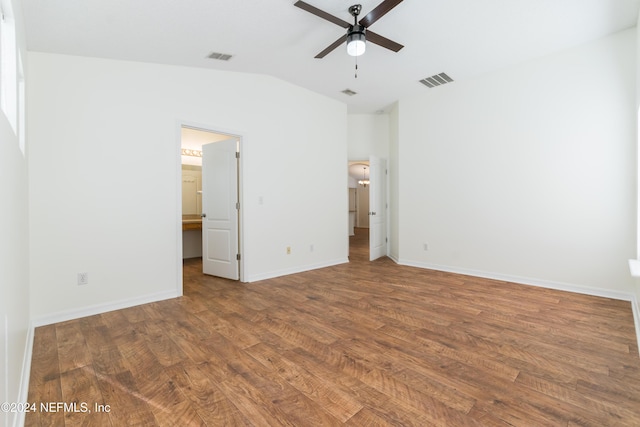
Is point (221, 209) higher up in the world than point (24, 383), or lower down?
higher up

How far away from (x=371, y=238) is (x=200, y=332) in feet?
12.5

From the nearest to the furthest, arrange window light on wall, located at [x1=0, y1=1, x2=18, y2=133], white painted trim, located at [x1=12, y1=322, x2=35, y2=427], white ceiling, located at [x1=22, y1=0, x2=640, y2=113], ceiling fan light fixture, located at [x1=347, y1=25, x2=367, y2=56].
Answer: white painted trim, located at [x1=12, y1=322, x2=35, y2=427] → window light on wall, located at [x1=0, y1=1, x2=18, y2=133] → white ceiling, located at [x1=22, y1=0, x2=640, y2=113] → ceiling fan light fixture, located at [x1=347, y1=25, x2=367, y2=56]

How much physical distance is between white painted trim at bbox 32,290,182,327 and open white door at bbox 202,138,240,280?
969 mm

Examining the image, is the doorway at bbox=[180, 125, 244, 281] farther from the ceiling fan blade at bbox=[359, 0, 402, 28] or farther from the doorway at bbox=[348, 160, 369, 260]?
the doorway at bbox=[348, 160, 369, 260]

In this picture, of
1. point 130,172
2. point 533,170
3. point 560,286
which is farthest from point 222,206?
point 560,286

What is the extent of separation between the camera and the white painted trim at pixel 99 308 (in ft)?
9.39

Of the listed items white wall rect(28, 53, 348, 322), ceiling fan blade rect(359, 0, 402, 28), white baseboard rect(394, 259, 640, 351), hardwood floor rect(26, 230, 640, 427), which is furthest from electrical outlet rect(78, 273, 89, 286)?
white baseboard rect(394, 259, 640, 351)

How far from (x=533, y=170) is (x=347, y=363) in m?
3.67

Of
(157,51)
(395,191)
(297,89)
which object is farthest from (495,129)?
(157,51)

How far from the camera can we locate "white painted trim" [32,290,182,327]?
9.39 feet

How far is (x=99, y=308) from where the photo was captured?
123 inches

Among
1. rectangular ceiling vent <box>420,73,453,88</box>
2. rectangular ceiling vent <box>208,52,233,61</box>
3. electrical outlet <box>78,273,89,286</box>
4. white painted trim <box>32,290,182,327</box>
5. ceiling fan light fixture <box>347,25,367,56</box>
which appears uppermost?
rectangular ceiling vent <box>420,73,453,88</box>

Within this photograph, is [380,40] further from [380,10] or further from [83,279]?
[83,279]

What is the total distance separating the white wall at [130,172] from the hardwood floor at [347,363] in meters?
0.45
